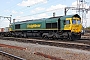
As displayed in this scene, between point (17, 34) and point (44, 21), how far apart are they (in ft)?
31.3

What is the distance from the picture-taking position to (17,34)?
37.7 meters

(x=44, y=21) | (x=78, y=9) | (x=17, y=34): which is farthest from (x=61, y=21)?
(x=78, y=9)

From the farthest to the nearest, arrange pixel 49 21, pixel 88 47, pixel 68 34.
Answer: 1. pixel 49 21
2. pixel 68 34
3. pixel 88 47

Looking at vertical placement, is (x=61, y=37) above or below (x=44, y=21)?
below

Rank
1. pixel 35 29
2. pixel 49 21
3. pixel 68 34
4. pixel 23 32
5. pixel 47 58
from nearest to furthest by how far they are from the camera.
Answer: pixel 47 58
pixel 68 34
pixel 49 21
pixel 35 29
pixel 23 32

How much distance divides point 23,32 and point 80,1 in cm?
2146

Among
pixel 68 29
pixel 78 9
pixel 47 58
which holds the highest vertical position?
pixel 78 9

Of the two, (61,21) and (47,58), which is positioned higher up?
(61,21)

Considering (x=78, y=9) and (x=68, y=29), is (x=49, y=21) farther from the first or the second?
(x=78, y=9)

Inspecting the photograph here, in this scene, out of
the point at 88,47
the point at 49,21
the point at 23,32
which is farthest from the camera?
the point at 23,32

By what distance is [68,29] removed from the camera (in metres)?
25.4

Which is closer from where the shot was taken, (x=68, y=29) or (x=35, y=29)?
(x=68, y=29)

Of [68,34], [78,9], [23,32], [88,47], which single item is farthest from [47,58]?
[78,9]

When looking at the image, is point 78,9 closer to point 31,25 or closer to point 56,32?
point 31,25
